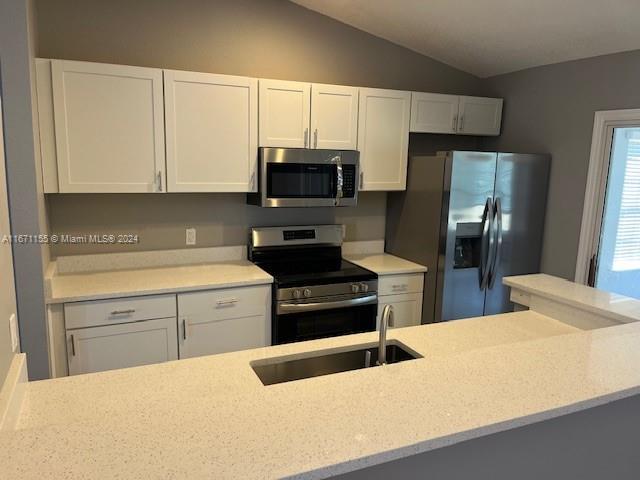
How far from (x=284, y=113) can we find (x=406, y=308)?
1638 mm

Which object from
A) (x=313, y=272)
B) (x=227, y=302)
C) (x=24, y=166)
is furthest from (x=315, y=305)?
(x=24, y=166)

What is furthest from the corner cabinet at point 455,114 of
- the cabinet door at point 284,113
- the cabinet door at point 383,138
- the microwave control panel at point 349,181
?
the cabinet door at point 284,113

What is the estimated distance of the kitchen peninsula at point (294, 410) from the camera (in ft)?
3.03

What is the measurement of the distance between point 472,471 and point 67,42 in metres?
3.08

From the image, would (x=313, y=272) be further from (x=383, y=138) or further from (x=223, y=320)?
(x=383, y=138)

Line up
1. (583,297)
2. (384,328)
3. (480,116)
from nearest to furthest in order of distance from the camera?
(384,328) < (583,297) < (480,116)

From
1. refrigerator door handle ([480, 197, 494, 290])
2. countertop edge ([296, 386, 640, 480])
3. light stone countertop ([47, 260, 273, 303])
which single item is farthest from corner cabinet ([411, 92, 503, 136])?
countertop edge ([296, 386, 640, 480])

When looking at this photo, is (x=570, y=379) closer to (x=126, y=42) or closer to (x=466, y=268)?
(x=466, y=268)

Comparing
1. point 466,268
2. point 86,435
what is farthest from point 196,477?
point 466,268

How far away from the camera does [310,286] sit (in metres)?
3.00

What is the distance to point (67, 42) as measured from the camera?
9.27ft

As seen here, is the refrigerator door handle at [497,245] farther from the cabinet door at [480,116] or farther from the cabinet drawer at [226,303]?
the cabinet drawer at [226,303]

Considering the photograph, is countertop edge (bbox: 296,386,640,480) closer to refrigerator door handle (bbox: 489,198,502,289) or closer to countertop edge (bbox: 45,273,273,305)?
countertop edge (bbox: 45,273,273,305)

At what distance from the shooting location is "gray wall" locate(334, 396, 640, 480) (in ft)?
4.24
